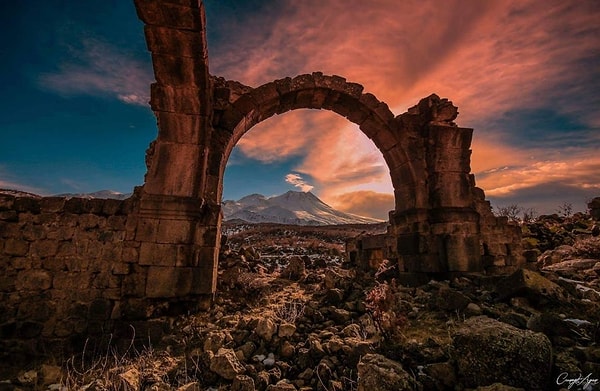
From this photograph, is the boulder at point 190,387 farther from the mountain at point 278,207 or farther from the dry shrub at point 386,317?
the mountain at point 278,207

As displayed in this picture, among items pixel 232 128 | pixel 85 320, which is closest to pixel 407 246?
pixel 232 128

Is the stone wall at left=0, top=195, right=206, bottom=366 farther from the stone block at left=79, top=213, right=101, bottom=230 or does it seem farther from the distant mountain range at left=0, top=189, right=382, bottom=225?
the distant mountain range at left=0, top=189, right=382, bottom=225

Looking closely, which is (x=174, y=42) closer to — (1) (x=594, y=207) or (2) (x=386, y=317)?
(2) (x=386, y=317)

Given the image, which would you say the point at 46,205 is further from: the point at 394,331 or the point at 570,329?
the point at 570,329

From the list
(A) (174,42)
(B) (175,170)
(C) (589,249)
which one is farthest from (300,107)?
(C) (589,249)

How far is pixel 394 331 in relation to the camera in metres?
3.04

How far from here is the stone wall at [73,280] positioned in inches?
153

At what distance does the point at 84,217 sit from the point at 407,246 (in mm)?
5587

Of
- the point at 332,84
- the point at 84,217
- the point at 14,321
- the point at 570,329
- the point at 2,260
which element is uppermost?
the point at 332,84

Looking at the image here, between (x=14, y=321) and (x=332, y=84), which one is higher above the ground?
(x=332, y=84)

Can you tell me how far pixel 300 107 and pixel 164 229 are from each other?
3.67 meters

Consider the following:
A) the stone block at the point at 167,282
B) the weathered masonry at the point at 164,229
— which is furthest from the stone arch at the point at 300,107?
the stone block at the point at 167,282

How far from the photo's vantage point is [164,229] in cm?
432

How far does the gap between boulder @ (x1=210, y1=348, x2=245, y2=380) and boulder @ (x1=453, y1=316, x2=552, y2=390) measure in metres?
1.89
